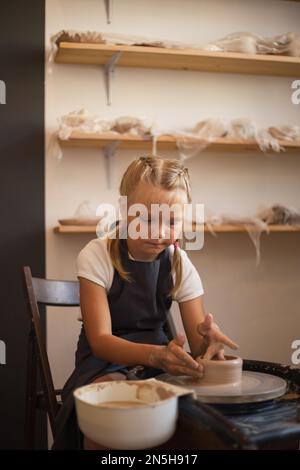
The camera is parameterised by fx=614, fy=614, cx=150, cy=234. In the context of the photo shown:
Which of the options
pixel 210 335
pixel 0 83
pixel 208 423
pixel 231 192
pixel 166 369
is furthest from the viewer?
pixel 231 192

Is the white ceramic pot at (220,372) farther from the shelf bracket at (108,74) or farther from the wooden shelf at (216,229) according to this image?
the shelf bracket at (108,74)

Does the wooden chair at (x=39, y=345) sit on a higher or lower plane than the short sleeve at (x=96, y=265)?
lower

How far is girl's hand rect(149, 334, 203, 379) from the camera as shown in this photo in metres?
1.27

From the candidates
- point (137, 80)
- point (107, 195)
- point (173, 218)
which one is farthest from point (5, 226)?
point (173, 218)

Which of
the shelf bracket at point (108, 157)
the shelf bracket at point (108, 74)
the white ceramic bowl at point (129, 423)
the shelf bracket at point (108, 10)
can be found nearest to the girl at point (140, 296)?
the white ceramic bowl at point (129, 423)

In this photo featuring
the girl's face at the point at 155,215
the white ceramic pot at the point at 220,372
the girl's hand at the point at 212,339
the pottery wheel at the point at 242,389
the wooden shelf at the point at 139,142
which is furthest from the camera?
the wooden shelf at the point at 139,142

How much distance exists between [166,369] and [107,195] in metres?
1.55

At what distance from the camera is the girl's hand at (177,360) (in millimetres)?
1271

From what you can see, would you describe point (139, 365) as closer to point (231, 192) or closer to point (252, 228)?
point (252, 228)

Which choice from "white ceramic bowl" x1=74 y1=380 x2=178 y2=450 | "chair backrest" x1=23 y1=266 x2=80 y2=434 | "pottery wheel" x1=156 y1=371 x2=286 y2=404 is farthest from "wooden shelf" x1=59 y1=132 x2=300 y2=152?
"white ceramic bowl" x1=74 y1=380 x2=178 y2=450

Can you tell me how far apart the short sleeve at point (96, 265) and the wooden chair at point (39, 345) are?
186 mm

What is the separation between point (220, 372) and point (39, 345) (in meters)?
0.58

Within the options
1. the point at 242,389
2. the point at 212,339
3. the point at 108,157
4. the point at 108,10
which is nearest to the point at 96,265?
the point at 212,339

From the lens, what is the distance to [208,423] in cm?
101
